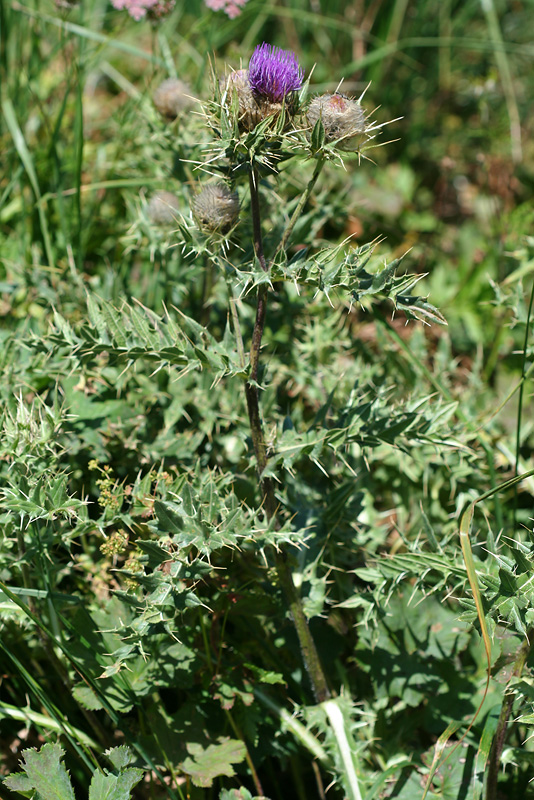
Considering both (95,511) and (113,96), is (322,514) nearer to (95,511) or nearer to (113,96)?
(95,511)

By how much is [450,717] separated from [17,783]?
132cm

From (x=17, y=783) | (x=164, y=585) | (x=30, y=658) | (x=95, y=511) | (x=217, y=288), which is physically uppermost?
(x=217, y=288)

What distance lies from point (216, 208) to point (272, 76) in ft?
1.25

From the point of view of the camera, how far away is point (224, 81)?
1.76 metres

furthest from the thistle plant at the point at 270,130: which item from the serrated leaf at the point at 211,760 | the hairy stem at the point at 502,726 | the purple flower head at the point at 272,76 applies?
the serrated leaf at the point at 211,760

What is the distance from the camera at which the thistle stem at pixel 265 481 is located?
1.80 meters

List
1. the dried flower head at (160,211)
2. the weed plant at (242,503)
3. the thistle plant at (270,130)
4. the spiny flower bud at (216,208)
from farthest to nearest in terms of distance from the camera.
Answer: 1. the dried flower head at (160,211)
2. the spiny flower bud at (216,208)
3. the weed plant at (242,503)
4. the thistle plant at (270,130)

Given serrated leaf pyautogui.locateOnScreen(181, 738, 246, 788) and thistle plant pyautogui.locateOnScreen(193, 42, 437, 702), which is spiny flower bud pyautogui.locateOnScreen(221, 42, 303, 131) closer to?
thistle plant pyautogui.locateOnScreen(193, 42, 437, 702)

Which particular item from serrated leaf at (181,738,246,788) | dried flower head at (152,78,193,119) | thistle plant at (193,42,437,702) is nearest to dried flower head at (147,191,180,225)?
dried flower head at (152,78,193,119)

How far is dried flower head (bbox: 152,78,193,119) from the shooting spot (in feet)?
8.98

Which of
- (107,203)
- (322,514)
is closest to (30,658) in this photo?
(322,514)

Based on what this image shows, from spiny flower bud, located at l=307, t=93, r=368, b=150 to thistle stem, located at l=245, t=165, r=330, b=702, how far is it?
0.67 ft

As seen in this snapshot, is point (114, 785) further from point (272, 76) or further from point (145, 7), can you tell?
point (145, 7)

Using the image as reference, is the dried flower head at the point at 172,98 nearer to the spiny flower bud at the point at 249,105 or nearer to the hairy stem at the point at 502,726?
the spiny flower bud at the point at 249,105
